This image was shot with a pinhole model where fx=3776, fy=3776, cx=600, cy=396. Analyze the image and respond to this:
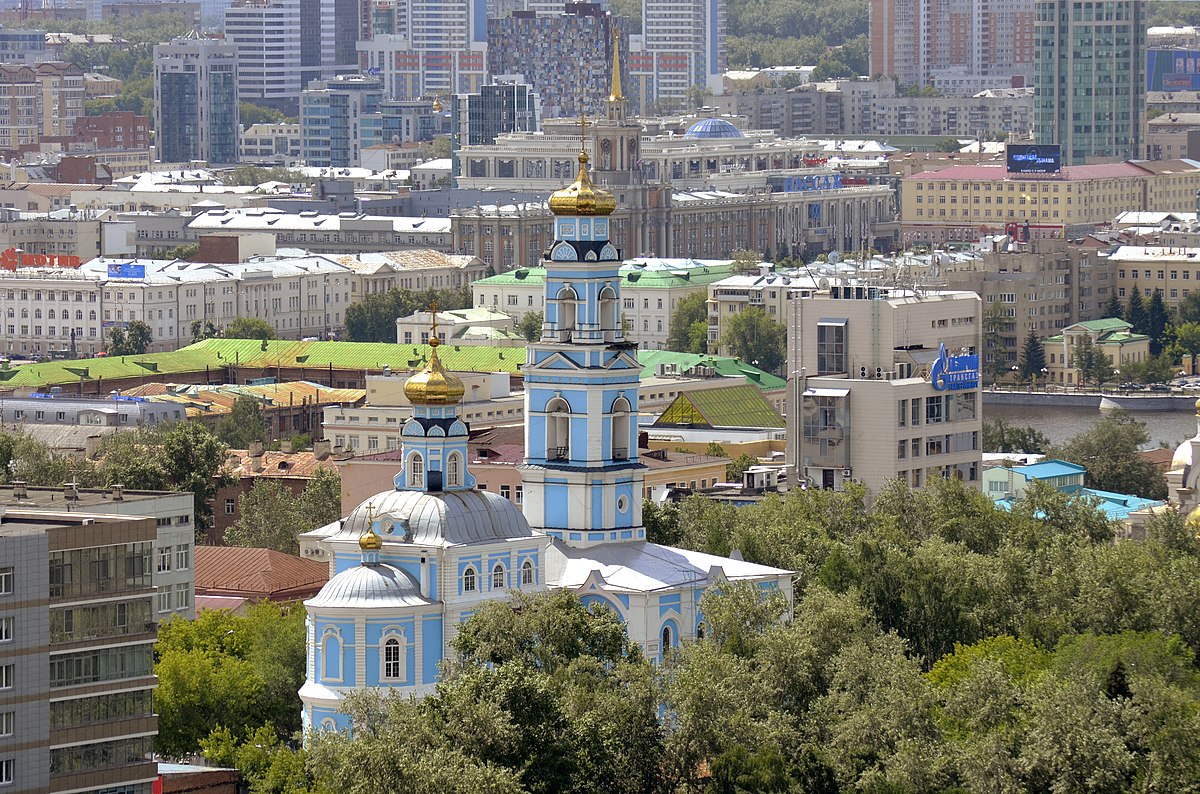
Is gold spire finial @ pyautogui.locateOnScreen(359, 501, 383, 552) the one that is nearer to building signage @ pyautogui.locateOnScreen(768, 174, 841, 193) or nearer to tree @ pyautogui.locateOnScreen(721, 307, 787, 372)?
tree @ pyautogui.locateOnScreen(721, 307, 787, 372)

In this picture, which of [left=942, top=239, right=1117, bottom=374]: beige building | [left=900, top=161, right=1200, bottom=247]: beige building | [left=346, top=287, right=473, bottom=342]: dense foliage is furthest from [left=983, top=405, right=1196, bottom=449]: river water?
[left=900, top=161, right=1200, bottom=247]: beige building

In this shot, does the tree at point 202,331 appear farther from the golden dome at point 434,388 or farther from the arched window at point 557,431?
the golden dome at point 434,388

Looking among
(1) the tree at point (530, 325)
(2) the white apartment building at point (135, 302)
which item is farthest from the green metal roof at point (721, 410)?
(2) the white apartment building at point (135, 302)

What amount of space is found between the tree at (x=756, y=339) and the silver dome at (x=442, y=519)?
6535 centimetres

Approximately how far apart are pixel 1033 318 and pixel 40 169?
247 ft

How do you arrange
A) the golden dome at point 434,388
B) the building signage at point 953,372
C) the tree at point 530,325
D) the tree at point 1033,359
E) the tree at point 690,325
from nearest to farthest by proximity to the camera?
the golden dome at point 434,388 < the building signage at point 953,372 < the tree at point 530,325 < the tree at point 690,325 < the tree at point 1033,359

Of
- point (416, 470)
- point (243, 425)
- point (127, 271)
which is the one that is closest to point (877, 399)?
point (416, 470)

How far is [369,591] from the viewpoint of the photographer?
4853cm

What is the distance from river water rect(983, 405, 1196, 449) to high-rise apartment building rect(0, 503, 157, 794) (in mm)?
62431

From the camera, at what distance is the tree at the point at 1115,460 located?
269ft

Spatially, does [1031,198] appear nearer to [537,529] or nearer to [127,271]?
[127,271]

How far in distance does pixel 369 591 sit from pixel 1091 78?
13399cm

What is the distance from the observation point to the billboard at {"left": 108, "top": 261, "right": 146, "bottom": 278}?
420 feet

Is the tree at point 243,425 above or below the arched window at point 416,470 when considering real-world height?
below
